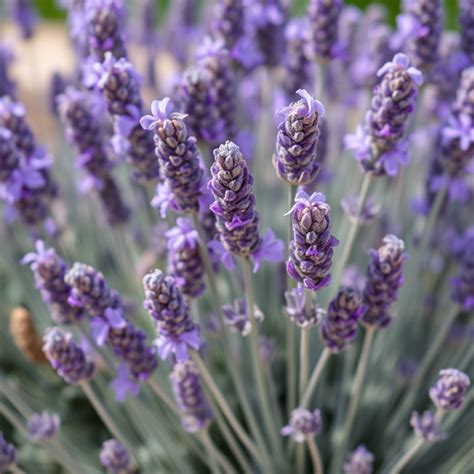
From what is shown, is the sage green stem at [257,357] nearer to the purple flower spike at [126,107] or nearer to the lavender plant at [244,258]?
the lavender plant at [244,258]

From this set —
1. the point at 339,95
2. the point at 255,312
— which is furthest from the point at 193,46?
the point at 255,312

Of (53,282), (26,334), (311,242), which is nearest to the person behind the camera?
(311,242)

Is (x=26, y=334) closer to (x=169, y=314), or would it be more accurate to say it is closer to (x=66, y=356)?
(x=66, y=356)

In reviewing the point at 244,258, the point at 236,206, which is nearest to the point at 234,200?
the point at 236,206

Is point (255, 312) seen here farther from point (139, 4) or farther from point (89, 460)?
point (139, 4)

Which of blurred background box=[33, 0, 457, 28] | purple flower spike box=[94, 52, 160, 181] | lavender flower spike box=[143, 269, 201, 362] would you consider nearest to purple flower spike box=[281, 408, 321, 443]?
lavender flower spike box=[143, 269, 201, 362]

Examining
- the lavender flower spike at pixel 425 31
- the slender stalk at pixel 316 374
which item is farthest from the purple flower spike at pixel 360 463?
the lavender flower spike at pixel 425 31
